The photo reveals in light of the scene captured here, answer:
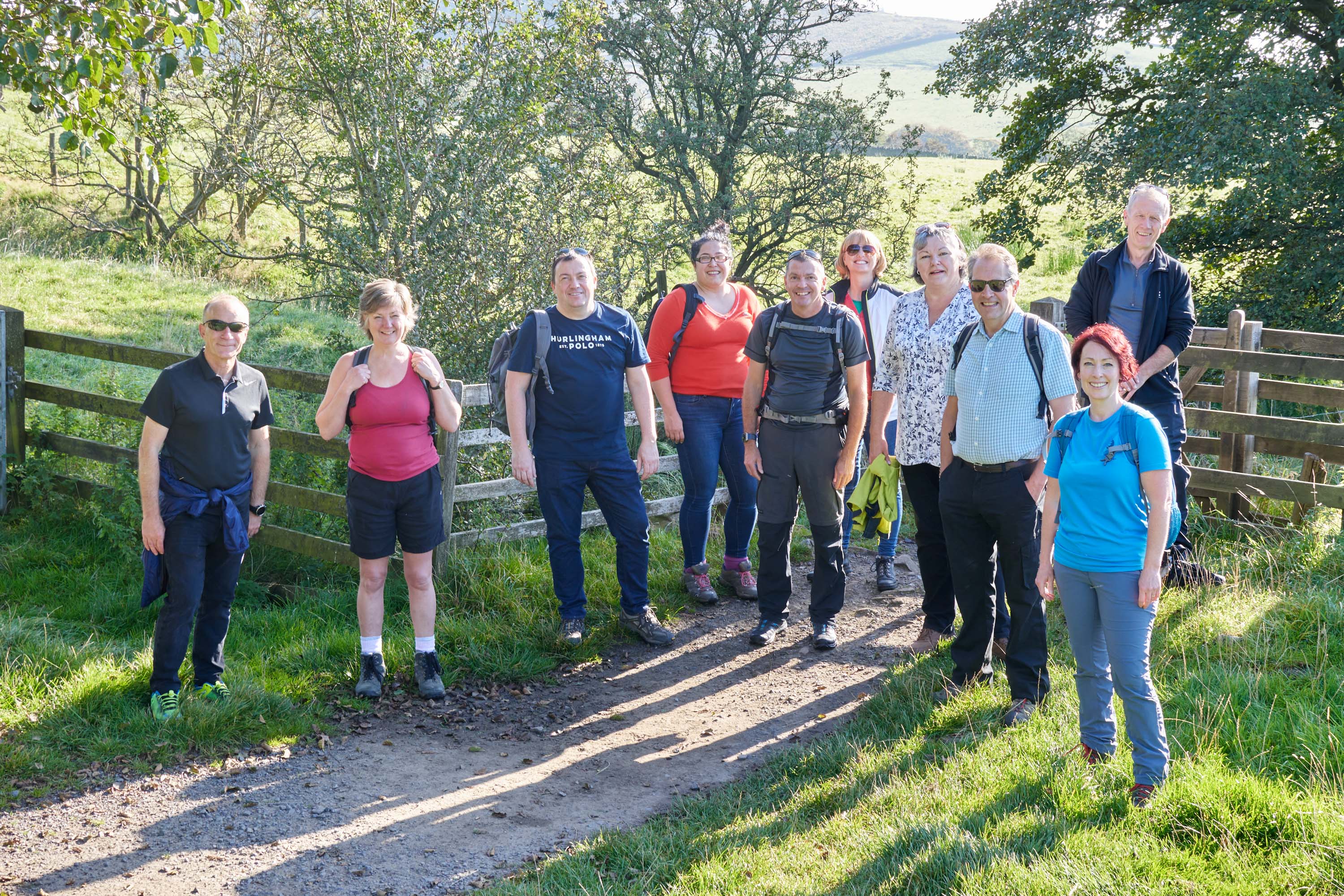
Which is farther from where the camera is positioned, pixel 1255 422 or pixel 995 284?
pixel 1255 422

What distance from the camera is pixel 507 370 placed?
18.2ft

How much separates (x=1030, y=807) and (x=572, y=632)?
283cm

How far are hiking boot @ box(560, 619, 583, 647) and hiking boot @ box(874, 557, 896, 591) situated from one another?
2.20 m

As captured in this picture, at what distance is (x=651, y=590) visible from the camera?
676cm

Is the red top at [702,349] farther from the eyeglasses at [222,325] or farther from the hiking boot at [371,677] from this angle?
the eyeglasses at [222,325]

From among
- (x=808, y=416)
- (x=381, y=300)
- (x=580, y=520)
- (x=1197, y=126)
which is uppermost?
(x=1197, y=126)

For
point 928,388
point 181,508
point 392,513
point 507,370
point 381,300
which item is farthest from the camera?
point 507,370

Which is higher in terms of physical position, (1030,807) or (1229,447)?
(1229,447)

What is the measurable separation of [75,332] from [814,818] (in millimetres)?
11946

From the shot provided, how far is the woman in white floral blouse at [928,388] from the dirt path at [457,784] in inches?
21.2

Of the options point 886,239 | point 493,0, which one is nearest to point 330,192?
point 493,0

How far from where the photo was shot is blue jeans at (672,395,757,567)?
6.37 m

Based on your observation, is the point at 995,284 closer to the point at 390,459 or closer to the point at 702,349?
the point at 702,349

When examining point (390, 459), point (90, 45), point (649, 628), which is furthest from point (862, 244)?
point (90, 45)
